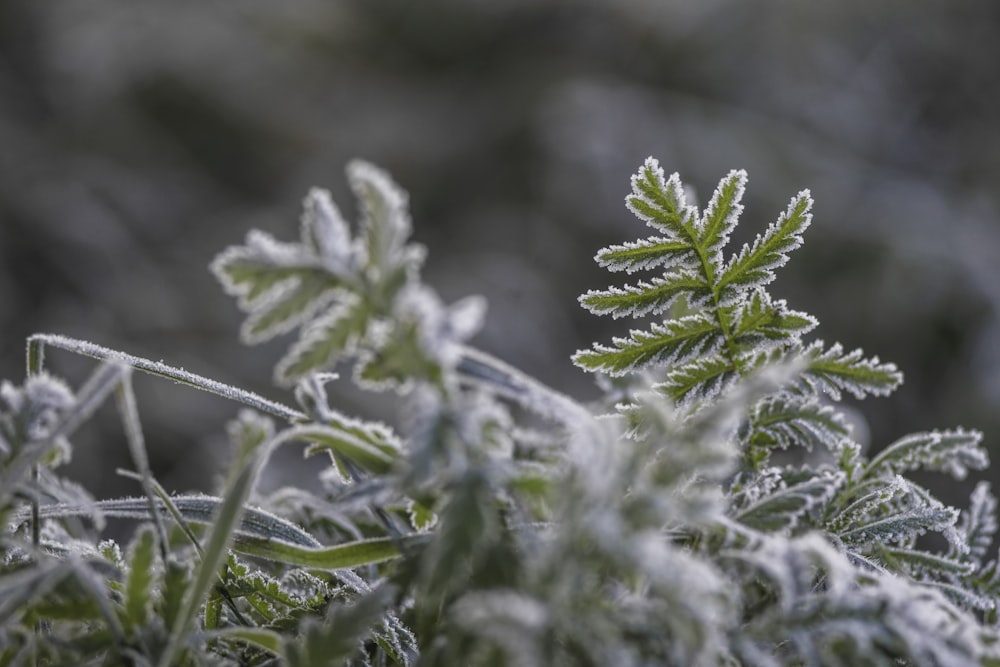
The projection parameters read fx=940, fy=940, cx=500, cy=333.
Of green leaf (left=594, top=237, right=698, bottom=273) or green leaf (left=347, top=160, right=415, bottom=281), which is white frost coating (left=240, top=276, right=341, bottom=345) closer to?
green leaf (left=347, top=160, right=415, bottom=281)

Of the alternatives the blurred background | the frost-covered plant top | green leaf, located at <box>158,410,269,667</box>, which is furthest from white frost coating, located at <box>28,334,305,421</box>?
the blurred background

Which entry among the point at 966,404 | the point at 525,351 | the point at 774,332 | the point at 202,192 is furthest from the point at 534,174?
the point at 774,332

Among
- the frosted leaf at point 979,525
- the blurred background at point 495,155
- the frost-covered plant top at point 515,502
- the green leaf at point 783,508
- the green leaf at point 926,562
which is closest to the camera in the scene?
the frost-covered plant top at point 515,502

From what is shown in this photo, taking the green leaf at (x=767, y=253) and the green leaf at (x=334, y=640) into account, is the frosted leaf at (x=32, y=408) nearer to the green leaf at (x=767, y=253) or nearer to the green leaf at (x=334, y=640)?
the green leaf at (x=334, y=640)

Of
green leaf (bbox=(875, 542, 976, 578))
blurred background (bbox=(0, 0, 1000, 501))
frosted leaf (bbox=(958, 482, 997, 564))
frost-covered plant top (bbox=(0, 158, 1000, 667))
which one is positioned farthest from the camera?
blurred background (bbox=(0, 0, 1000, 501))

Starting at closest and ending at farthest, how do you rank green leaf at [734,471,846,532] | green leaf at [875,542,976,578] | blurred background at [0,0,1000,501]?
green leaf at [734,471,846,532] < green leaf at [875,542,976,578] < blurred background at [0,0,1000,501]

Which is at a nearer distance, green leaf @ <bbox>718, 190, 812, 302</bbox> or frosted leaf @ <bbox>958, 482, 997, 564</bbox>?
green leaf @ <bbox>718, 190, 812, 302</bbox>

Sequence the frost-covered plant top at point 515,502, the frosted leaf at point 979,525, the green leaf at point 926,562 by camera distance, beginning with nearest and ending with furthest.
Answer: the frost-covered plant top at point 515,502 → the green leaf at point 926,562 → the frosted leaf at point 979,525

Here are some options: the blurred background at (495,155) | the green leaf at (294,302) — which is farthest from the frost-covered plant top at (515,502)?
the blurred background at (495,155)

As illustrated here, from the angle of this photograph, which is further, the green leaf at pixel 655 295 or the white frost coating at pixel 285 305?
the green leaf at pixel 655 295
